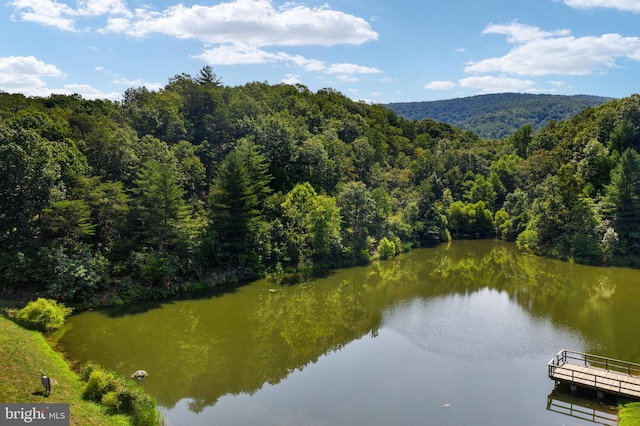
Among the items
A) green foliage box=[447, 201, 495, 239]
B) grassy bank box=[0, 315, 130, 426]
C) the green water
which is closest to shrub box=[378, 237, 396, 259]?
the green water

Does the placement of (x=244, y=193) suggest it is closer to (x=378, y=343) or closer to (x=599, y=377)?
(x=378, y=343)

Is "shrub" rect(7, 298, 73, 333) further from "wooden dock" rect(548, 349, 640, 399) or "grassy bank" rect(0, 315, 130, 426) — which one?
"wooden dock" rect(548, 349, 640, 399)

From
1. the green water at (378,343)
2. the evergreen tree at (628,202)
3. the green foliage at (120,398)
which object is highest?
the evergreen tree at (628,202)

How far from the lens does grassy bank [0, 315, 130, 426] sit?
15.8 m

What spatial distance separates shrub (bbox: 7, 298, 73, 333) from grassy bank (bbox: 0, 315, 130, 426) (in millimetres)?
2467

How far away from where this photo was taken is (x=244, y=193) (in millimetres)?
38844

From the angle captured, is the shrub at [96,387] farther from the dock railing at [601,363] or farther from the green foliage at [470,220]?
the green foliage at [470,220]

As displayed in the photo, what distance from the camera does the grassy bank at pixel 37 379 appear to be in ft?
51.8

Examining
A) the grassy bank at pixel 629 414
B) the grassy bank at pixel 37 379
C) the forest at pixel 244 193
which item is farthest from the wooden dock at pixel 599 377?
the forest at pixel 244 193

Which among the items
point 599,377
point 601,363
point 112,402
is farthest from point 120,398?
point 601,363

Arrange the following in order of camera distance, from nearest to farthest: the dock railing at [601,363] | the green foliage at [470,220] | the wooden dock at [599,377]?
the wooden dock at [599,377]
the dock railing at [601,363]
the green foliage at [470,220]

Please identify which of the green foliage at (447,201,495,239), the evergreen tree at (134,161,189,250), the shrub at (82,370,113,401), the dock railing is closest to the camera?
the shrub at (82,370,113,401)

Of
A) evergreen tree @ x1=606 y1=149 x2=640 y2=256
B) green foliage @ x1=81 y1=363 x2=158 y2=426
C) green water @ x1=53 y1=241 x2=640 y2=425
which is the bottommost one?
green water @ x1=53 y1=241 x2=640 y2=425

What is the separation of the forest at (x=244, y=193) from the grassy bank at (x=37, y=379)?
8.30m
